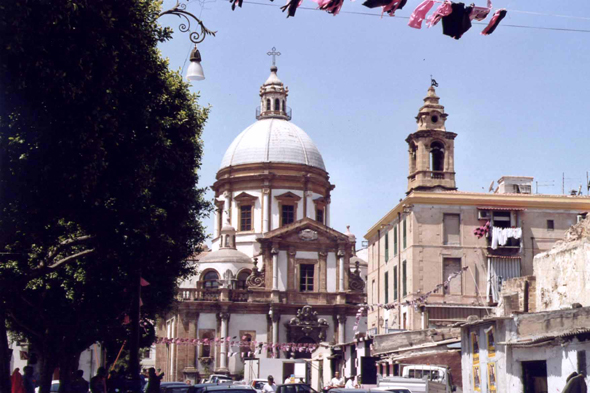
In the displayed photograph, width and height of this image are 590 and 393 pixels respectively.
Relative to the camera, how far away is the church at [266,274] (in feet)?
213

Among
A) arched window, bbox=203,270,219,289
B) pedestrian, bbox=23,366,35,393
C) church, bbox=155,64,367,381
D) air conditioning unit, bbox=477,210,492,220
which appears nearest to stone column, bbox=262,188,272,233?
church, bbox=155,64,367,381

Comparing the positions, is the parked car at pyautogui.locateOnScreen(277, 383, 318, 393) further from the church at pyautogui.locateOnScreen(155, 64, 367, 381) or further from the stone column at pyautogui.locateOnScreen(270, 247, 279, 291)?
the stone column at pyautogui.locateOnScreen(270, 247, 279, 291)

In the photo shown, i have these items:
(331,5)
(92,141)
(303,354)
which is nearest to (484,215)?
(303,354)

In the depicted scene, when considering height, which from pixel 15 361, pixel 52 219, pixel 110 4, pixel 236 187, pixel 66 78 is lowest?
pixel 15 361

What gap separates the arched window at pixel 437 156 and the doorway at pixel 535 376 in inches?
889

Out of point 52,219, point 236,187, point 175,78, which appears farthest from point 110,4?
point 236,187

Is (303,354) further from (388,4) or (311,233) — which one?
(388,4)

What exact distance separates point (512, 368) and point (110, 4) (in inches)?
645

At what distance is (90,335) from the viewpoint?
99.1ft

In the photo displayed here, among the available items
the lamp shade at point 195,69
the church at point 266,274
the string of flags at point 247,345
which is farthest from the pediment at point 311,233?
the lamp shade at point 195,69

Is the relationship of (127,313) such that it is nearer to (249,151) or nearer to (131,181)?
(131,181)

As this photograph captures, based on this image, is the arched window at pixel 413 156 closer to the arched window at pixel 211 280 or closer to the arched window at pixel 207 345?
the arched window at pixel 207 345

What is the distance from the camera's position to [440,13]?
12.5 meters

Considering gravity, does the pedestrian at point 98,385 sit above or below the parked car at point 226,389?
below
